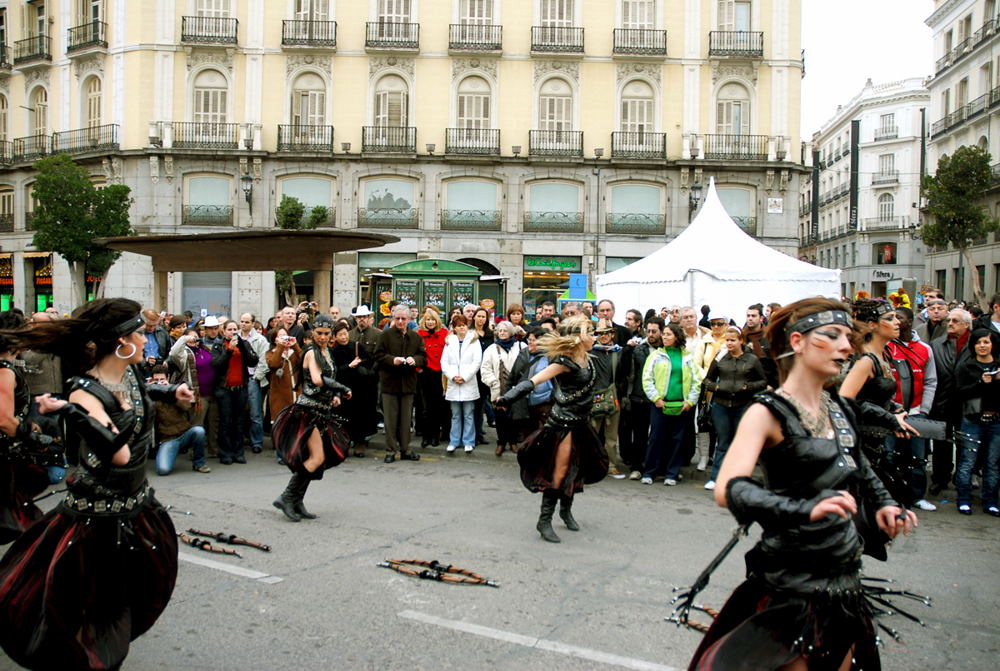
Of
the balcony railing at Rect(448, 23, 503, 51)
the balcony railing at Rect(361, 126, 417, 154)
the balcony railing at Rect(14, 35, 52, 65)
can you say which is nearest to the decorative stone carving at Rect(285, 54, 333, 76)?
the balcony railing at Rect(361, 126, 417, 154)

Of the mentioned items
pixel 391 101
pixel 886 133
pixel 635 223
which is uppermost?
pixel 886 133

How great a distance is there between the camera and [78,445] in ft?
12.8

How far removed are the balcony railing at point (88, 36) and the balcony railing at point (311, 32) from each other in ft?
23.7

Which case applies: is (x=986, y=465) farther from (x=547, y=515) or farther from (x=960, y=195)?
(x=960, y=195)

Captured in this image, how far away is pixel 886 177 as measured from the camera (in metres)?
59.9

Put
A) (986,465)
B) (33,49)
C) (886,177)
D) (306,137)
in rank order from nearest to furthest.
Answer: (986,465), (306,137), (33,49), (886,177)

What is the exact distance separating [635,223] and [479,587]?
93.5 feet

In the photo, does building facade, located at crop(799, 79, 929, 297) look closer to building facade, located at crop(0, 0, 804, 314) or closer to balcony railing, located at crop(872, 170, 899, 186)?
balcony railing, located at crop(872, 170, 899, 186)

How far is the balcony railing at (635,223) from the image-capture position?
33000 mm

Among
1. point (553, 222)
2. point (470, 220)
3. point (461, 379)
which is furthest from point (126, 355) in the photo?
point (553, 222)

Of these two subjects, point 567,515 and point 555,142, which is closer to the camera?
point 567,515

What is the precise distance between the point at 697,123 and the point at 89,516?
31.9m

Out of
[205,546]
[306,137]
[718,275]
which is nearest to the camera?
[205,546]

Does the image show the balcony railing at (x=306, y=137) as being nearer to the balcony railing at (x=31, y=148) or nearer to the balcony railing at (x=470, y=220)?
the balcony railing at (x=470, y=220)
